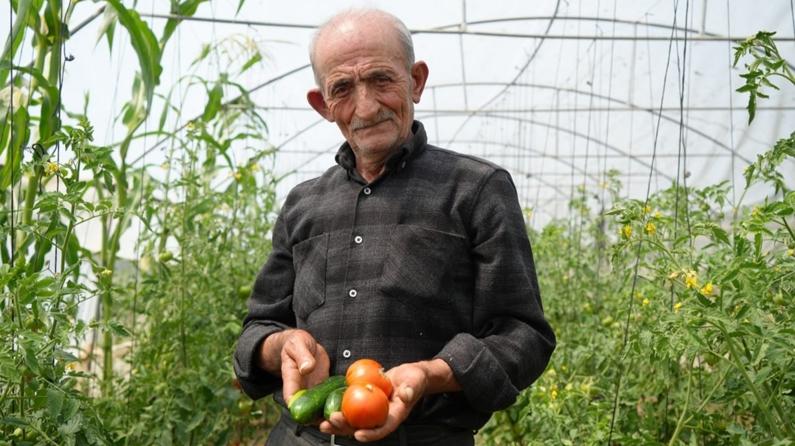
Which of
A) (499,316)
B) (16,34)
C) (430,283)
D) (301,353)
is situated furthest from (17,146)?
(499,316)

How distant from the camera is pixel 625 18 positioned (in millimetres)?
7520

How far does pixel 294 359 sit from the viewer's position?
144 centimetres

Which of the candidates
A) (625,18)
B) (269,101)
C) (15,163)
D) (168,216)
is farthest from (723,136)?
(15,163)

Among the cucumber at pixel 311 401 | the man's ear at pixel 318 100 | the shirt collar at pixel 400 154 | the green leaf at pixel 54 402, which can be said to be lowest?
the green leaf at pixel 54 402

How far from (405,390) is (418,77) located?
24.8 inches

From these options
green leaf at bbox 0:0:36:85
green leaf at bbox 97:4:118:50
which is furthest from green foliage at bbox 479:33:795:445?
green leaf at bbox 97:4:118:50

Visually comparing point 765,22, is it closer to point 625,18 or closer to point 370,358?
point 625,18

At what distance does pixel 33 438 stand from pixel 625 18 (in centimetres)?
674

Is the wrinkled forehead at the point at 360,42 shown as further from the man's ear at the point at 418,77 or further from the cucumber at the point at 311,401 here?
the cucumber at the point at 311,401

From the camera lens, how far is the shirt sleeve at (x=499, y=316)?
4.45ft

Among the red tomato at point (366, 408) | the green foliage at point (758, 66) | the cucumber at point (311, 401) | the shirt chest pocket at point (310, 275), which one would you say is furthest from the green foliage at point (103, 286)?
the green foliage at point (758, 66)

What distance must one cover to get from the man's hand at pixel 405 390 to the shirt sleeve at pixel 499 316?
25 mm

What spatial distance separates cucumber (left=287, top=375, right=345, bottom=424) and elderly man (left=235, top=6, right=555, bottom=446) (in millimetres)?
39

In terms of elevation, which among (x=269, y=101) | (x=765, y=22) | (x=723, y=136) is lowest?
(x=723, y=136)
